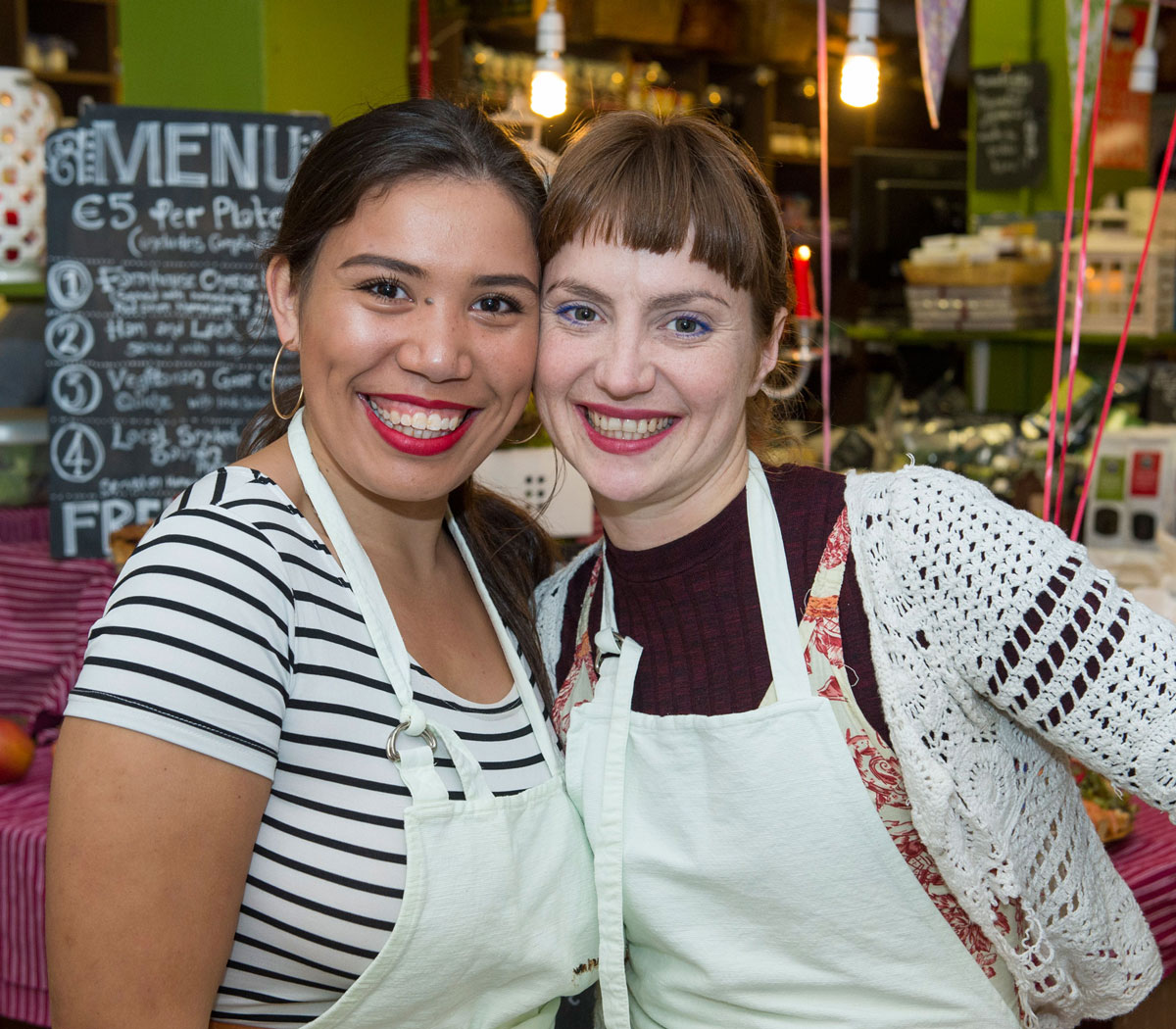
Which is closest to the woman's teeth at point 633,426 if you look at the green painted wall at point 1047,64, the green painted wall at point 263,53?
the green painted wall at point 263,53

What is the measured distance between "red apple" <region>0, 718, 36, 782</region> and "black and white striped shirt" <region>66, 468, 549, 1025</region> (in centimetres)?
87

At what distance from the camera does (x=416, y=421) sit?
1.40 metres

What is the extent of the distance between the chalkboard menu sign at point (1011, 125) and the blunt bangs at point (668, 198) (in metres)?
3.27

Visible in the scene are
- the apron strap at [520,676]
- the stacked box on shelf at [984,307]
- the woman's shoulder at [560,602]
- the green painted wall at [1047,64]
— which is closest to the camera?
the apron strap at [520,676]

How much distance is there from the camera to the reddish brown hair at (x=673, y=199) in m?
1.40

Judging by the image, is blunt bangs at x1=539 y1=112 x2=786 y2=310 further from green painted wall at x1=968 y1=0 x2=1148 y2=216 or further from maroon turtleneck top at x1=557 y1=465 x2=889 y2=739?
green painted wall at x1=968 y1=0 x2=1148 y2=216

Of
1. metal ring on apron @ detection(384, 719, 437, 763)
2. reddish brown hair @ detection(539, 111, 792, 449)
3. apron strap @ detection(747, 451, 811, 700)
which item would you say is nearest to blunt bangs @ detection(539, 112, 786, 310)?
reddish brown hair @ detection(539, 111, 792, 449)

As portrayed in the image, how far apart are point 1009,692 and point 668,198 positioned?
0.65m

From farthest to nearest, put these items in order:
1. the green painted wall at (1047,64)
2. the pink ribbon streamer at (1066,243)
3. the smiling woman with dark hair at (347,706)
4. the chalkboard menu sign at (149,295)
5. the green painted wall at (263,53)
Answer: the green painted wall at (1047,64), the green painted wall at (263,53), the chalkboard menu sign at (149,295), the pink ribbon streamer at (1066,243), the smiling woman with dark hair at (347,706)

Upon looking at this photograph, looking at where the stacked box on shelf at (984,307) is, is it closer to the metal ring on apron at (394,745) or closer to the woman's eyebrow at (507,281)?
the woman's eyebrow at (507,281)

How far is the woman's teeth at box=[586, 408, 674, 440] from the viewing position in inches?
56.7

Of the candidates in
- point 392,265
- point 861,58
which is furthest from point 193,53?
point 392,265

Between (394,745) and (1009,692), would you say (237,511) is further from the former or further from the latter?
(1009,692)

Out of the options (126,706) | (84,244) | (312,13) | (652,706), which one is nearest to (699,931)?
(652,706)
